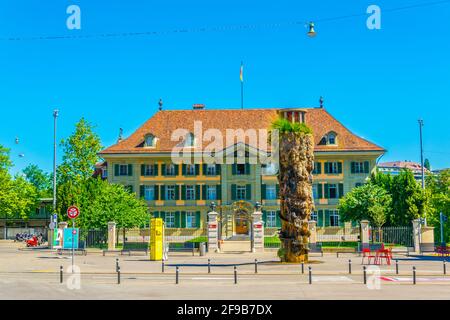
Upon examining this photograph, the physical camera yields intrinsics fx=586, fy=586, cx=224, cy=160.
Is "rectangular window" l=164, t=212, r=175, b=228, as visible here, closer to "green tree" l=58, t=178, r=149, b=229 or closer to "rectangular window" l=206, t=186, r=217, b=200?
"rectangular window" l=206, t=186, r=217, b=200

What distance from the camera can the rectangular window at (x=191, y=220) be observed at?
65375mm

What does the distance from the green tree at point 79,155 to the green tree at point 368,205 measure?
112 feet

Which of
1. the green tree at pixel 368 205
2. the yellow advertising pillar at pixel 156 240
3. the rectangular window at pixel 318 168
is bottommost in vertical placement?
the yellow advertising pillar at pixel 156 240

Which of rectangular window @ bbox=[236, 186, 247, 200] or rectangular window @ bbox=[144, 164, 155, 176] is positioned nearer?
rectangular window @ bbox=[236, 186, 247, 200]

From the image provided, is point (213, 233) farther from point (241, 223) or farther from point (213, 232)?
point (241, 223)

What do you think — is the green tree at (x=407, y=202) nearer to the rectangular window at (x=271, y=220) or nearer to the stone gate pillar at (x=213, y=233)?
the rectangular window at (x=271, y=220)

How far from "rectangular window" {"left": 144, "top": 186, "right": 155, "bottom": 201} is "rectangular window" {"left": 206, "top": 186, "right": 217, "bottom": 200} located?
6.14 metres

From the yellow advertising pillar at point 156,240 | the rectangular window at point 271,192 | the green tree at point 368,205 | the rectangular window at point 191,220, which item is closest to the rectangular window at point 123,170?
the rectangular window at point 191,220

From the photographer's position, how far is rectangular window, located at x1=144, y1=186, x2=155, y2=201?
6594cm

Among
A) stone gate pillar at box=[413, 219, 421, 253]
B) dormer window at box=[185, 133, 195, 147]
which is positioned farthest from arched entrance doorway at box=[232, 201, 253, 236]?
stone gate pillar at box=[413, 219, 421, 253]

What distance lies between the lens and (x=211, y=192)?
6556 centimetres

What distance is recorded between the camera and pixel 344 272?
26.7 metres
